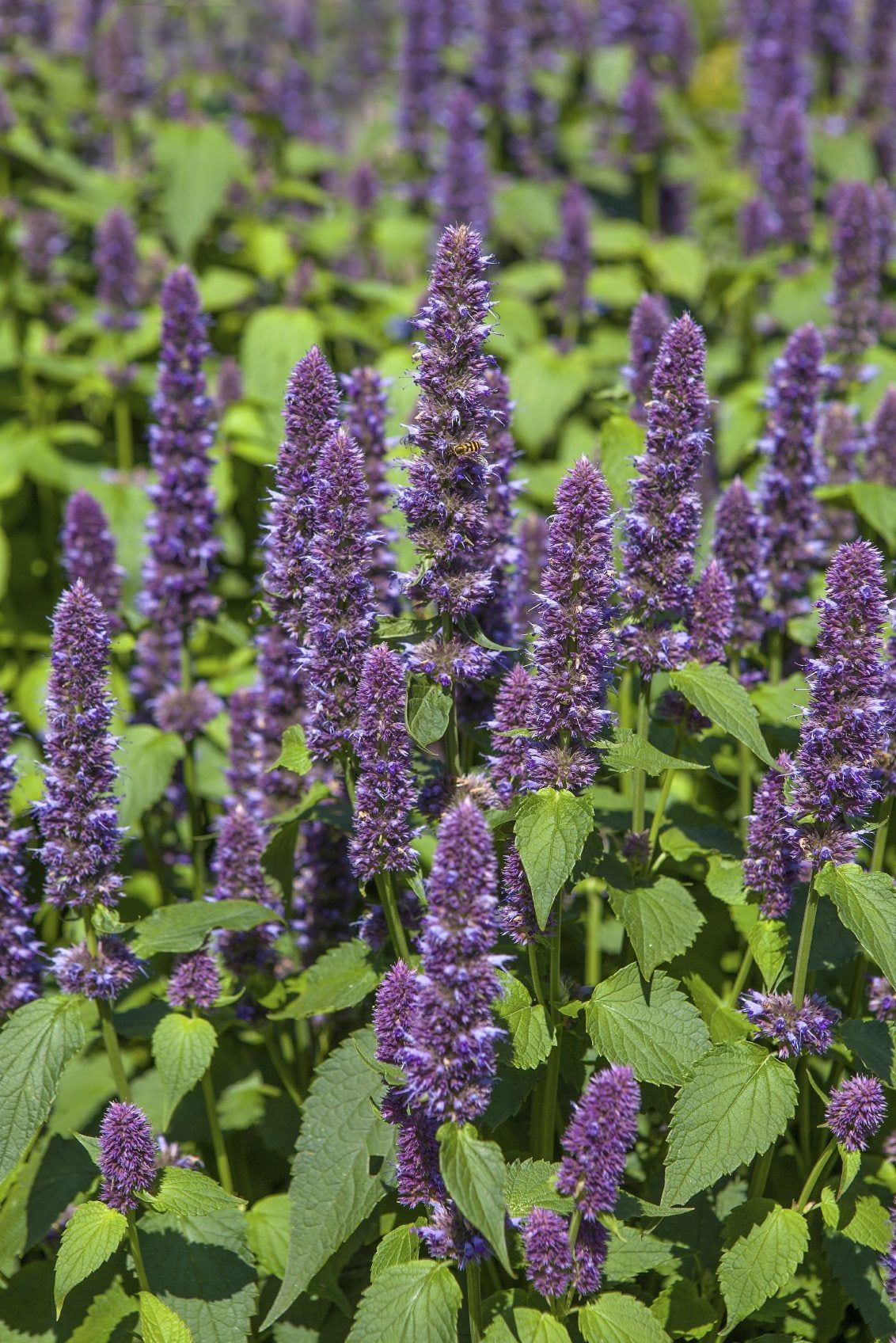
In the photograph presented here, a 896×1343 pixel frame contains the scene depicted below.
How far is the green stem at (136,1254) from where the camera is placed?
4.09 metres

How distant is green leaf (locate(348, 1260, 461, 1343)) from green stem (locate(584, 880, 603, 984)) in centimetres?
173

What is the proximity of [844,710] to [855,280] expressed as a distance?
4574 mm

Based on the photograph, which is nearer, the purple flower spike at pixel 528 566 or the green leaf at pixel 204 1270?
the green leaf at pixel 204 1270

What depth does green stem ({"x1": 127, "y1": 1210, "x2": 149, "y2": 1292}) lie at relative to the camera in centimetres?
409

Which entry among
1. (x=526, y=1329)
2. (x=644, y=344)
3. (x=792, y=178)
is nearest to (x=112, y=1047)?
(x=526, y=1329)

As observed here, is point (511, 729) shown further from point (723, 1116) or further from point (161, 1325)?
point (161, 1325)

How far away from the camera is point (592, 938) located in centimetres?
530

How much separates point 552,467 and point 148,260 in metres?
3.88

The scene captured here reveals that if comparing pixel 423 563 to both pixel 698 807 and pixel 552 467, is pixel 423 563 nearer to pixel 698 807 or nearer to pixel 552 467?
pixel 698 807

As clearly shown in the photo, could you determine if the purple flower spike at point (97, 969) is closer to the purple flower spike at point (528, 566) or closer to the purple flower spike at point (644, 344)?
the purple flower spike at point (528, 566)

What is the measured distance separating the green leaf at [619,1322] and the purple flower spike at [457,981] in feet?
2.64

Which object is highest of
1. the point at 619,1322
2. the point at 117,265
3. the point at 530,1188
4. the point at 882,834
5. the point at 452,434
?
the point at 117,265

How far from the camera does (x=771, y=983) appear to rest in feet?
14.1

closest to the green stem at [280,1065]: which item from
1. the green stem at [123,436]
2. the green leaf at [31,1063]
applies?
the green leaf at [31,1063]
